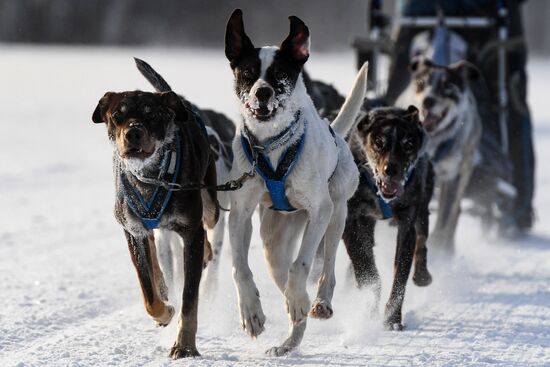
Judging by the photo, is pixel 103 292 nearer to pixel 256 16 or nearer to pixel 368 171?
pixel 368 171

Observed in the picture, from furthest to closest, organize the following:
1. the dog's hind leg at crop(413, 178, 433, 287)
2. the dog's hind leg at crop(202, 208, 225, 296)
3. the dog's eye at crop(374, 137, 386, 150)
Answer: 1. the dog's hind leg at crop(413, 178, 433, 287)
2. the dog's hind leg at crop(202, 208, 225, 296)
3. the dog's eye at crop(374, 137, 386, 150)

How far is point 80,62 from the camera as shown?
3481 centimetres

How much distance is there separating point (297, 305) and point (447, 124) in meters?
3.08

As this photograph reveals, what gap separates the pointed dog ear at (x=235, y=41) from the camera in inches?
164

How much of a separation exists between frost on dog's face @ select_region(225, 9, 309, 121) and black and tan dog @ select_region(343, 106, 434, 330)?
813 millimetres

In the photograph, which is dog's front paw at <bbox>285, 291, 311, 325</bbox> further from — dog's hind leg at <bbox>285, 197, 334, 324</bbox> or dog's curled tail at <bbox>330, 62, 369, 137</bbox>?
dog's curled tail at <bbox>330, 62, 369, 137</bbox>

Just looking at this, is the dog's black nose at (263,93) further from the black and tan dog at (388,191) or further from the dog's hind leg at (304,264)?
the black and tan dog at (388,191)

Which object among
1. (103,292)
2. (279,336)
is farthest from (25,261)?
(279,336)

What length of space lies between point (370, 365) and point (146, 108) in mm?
1230

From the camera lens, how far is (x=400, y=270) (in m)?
4.93

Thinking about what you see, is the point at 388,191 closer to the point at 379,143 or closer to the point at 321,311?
the point at 379,143

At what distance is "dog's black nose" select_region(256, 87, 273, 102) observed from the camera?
402cm

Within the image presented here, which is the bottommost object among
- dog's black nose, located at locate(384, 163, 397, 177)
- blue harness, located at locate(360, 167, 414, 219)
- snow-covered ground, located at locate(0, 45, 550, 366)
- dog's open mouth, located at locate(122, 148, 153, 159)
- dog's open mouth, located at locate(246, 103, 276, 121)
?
snow-covered ground, located at locate(0, 45, 550, 366)

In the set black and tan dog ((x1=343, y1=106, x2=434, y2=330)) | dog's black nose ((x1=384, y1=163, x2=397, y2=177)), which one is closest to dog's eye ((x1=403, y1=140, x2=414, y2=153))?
black and tan dog ((x1=343, y1=106, x2=434, y2=330))
